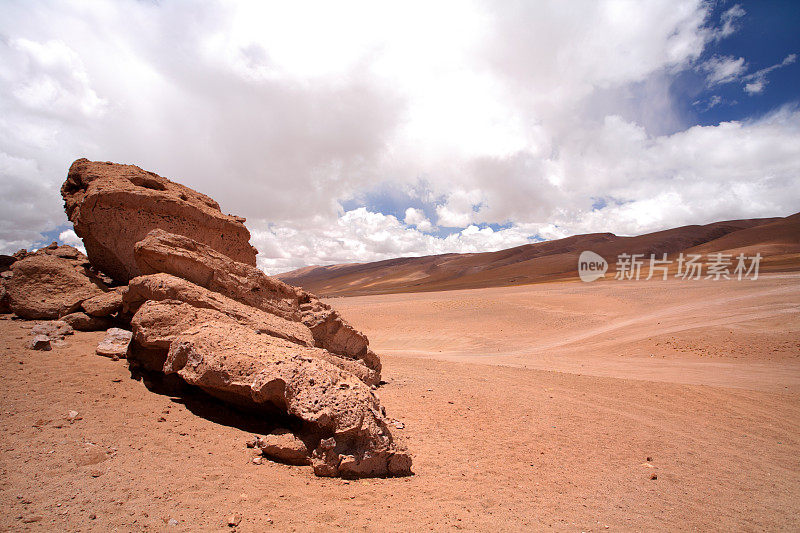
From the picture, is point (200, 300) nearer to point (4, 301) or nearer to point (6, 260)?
point (4, 301)

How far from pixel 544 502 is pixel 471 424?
218cm

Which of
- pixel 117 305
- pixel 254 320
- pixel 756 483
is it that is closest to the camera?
pixel 756 483

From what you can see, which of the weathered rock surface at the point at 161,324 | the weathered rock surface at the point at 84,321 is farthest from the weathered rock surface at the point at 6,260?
the weathered rock surface at the point at 161,324

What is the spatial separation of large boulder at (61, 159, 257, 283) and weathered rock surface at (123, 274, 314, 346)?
2.50 meters

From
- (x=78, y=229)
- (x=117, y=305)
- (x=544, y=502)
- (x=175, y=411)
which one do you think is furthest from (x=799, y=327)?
(x=78, y=229)

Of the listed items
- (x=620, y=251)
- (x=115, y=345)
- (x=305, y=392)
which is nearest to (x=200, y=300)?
(x=115, y=345)

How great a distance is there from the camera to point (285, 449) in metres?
4.14

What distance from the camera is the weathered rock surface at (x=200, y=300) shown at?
18.3 feet

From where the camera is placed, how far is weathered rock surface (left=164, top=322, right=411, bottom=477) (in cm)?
418

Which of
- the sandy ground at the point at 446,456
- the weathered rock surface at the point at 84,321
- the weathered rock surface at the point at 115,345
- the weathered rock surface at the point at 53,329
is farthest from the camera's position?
the weathered rock surface at the point at 84,321

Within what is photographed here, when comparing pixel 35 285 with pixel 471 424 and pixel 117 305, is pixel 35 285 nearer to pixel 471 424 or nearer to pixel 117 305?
pixel 117 305

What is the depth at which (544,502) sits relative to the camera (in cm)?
402

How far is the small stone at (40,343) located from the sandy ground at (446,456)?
0.51ft

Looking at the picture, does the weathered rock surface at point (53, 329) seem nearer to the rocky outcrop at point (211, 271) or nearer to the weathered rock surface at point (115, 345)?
the weathered rock surface at point (115, 345)
